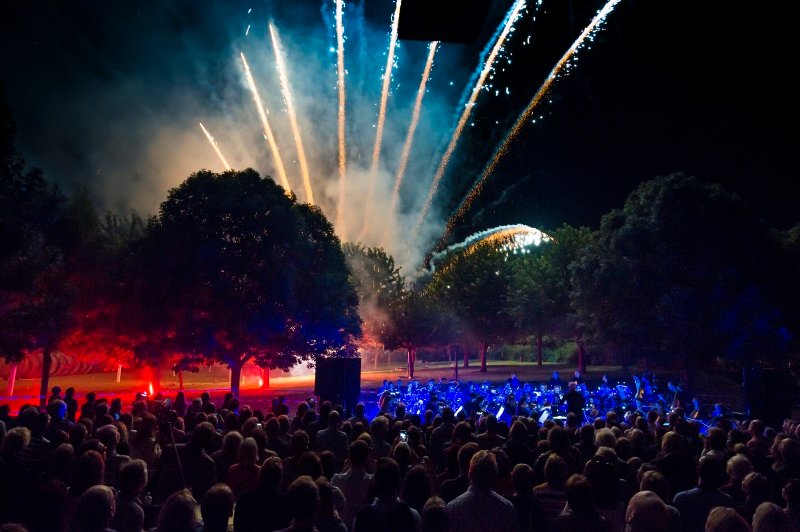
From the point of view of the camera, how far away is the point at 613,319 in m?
36.3

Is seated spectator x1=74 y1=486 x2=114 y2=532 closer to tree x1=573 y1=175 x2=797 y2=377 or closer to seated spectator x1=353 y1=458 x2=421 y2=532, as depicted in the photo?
seated spectator x1=353 y1=458 x2=421 y2=532

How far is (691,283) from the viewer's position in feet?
109

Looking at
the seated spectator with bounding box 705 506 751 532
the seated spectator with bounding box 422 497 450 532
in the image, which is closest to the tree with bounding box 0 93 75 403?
the seated spectator with bounding box 422 497 450 532

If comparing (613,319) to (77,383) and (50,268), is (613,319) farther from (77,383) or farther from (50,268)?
(77,383)

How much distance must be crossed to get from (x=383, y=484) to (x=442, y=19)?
3570 mm

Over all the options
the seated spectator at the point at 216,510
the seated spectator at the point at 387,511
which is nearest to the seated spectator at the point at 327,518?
the seated spectator at the point at 387,511

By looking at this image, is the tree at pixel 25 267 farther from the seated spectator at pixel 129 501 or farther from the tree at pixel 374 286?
the tree at pixel 374 286

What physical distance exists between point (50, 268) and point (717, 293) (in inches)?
1398

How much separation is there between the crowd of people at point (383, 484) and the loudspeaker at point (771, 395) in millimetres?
8973

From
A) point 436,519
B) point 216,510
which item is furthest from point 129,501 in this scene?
point 436,519

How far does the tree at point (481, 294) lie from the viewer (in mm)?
56531

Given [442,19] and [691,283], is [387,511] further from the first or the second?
[691,283]

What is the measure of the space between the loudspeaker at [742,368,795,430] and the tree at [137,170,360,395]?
1993 centimetres

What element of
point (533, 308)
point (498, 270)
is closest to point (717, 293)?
point (533, 308)
